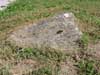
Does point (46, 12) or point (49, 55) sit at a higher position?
point (46, 12)

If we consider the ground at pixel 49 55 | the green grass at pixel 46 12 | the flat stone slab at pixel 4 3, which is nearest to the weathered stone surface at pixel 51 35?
the ground at pixel 49 55

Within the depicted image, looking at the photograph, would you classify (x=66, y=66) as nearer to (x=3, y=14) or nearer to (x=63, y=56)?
(x=63, y=56)

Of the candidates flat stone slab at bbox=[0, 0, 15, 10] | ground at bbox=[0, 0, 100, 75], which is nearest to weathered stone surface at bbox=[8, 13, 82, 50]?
ground at bbox=[0, 0, 100, 75]

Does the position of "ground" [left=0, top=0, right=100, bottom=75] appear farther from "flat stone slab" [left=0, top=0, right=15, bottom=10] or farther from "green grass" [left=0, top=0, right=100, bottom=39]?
"flat stone slab" [left=0, top=0, right=15, bottom=10]

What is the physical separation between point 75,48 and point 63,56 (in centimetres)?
34

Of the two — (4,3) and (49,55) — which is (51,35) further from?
(4,3)

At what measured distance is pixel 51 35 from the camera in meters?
5.84

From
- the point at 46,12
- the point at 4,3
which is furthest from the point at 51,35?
the point at 4,3

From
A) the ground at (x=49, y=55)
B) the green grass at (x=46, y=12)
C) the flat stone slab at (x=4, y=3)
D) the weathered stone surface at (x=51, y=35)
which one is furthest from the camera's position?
the flat stone slab at (x=4, y=3)

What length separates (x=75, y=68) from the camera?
501 centimetres

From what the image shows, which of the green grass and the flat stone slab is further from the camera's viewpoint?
the flat stone slab

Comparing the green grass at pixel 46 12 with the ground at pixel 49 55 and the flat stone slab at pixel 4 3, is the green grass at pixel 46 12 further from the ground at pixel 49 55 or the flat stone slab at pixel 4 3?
the flat stone slab at pixel 4 3

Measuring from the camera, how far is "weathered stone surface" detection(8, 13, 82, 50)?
5578 mm

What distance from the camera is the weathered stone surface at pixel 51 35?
558 cm
